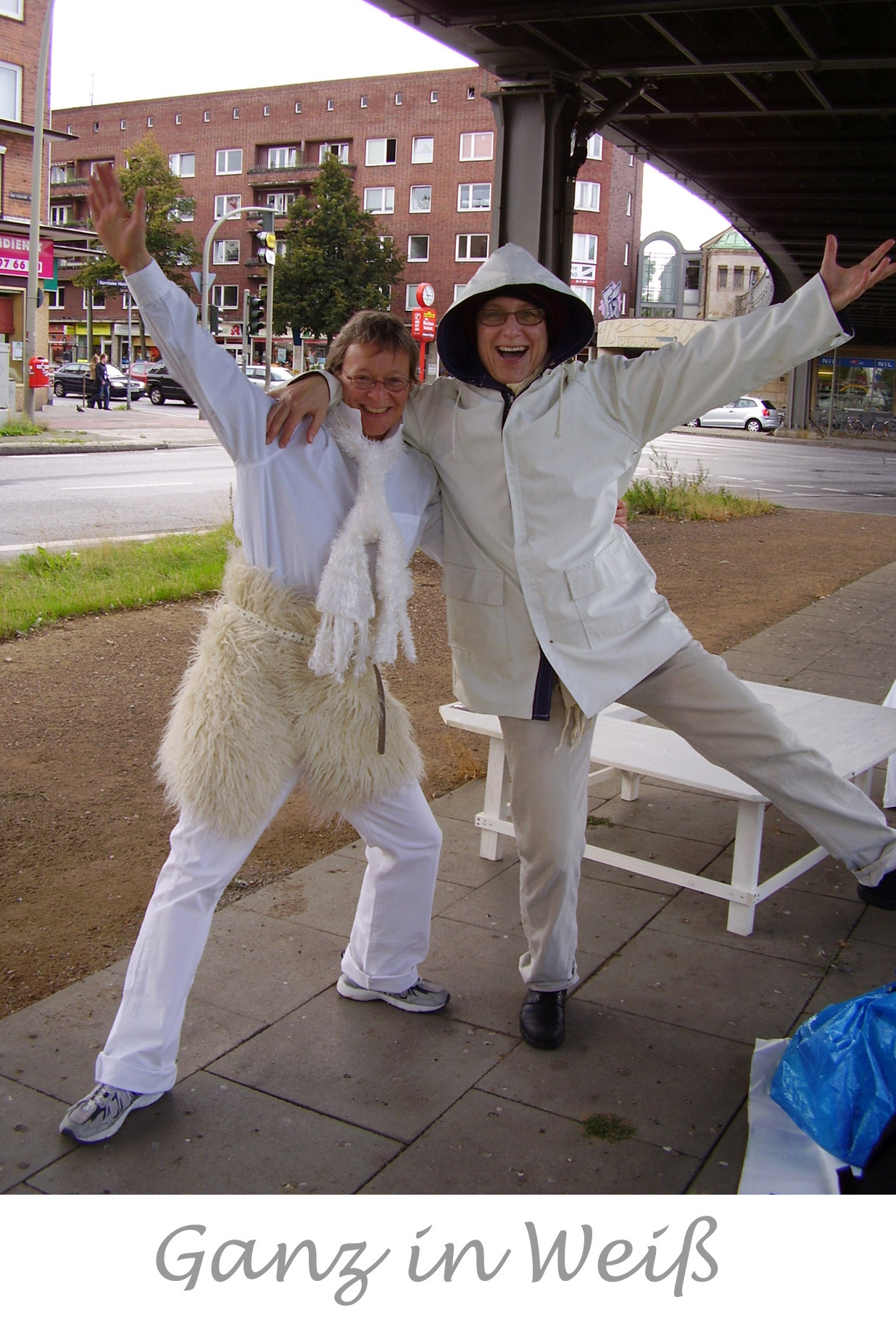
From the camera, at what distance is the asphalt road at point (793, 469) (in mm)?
20422

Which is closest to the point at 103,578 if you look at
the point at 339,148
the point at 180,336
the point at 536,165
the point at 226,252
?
the point at 536,165

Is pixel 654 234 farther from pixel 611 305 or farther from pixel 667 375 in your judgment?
pixel 667 375

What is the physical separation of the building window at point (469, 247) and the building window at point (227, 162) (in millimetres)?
15047

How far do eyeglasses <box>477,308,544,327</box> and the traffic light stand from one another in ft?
83.4

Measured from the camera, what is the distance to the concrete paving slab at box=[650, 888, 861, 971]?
3885 millimetres

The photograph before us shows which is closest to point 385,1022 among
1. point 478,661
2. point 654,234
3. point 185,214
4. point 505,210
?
point 478,661

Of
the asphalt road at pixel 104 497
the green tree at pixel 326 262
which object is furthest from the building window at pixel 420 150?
the asphalt road at pixel 104 497

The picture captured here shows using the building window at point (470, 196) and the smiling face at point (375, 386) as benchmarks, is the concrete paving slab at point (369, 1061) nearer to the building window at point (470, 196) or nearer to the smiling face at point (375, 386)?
the smiling face at point (375, 386)

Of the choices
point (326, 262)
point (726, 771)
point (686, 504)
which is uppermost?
point (326, 262)

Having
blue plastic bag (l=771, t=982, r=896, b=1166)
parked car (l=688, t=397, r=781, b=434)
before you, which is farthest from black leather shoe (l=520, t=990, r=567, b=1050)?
parked car (l=688, t=397, r=781, b=434)

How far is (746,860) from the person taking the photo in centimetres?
392

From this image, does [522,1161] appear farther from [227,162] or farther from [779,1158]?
[227,162]

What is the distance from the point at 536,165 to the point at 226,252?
71163 millimetres

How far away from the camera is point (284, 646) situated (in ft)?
9.56
